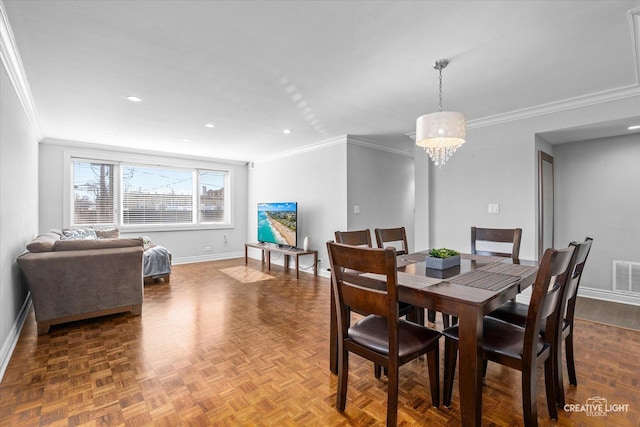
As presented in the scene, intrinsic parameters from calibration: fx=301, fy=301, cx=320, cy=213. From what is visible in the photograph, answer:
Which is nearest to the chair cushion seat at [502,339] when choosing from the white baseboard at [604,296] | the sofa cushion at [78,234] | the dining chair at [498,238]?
the dining chair at [498,238]

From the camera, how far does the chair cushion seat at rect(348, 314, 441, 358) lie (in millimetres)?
1537

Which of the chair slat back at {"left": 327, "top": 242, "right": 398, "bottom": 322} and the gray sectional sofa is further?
the gray sectional sofa

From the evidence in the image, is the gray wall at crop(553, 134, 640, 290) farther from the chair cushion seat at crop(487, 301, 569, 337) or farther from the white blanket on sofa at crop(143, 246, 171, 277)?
the white blanket on sofa at crop(143, 246, 171, 277)

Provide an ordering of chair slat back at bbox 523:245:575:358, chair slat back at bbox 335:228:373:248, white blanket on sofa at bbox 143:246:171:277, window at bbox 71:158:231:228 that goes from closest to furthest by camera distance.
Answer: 1. chair slat back at bbox 523:245:575:358
2. chair slat back at bbox 335:228:373:248
3. white blanket on sofa at bbox 143:246:171:277
4. window at bbox 71:158:231:228

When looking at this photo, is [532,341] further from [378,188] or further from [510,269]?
[378,188]

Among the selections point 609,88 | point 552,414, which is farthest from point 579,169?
point 552,414

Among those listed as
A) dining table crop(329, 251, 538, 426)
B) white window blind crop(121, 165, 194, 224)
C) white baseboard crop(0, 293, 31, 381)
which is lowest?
white baseboard crop(0, 293, 31, 381)

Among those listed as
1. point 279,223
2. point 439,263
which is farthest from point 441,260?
point 279,223

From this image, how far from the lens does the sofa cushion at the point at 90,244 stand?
295 cm

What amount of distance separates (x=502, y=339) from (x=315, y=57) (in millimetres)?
2233

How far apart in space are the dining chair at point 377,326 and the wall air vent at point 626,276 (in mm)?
3560

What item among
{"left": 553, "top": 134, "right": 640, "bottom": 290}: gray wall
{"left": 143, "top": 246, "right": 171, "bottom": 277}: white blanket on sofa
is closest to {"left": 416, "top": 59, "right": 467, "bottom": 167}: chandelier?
{"left": 553, "top": 134, "right": 640, "bottom": 290}: gray wall

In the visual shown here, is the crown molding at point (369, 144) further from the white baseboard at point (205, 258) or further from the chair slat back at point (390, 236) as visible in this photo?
the white baseboard at point (205, 258)

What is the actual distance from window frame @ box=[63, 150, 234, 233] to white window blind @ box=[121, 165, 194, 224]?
0.27 feet
